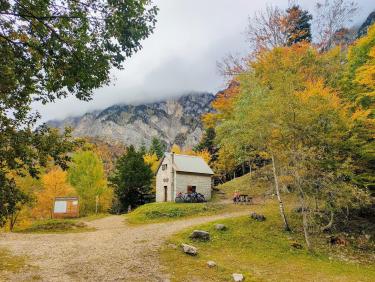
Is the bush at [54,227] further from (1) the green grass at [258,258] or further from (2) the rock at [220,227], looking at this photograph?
(2) the rock at [220,227]

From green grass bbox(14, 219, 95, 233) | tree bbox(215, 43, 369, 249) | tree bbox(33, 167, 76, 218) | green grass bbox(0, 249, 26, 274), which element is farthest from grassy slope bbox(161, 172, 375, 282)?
tree bbox(33, 167, 76, 218)

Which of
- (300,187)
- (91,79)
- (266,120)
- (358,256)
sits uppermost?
(266,120)

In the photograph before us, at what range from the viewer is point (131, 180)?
135 ft

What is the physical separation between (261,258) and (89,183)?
35.6 metres

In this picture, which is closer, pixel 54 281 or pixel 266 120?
pixel 54 281

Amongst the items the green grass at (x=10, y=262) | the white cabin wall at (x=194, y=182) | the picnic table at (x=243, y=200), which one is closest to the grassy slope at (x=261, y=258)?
the green grass at (x=10, y=262)

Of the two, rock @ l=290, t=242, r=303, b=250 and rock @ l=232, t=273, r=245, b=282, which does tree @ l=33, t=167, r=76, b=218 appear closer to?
rock @ l=290, t=242, r=303, b=250

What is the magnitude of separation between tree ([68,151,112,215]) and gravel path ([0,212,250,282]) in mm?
25609

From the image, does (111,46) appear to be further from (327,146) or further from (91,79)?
(327,146)

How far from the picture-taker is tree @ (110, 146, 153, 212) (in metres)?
41.0

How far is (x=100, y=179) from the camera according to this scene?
160ft

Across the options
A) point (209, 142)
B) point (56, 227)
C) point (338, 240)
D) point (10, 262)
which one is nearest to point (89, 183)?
point (56, 227)

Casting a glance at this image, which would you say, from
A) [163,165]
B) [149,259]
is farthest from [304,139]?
[163,165]

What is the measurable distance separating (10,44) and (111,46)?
2399 millimetres
